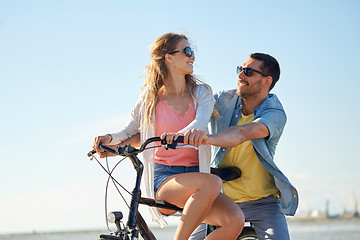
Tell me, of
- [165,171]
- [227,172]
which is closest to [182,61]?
[165,171]

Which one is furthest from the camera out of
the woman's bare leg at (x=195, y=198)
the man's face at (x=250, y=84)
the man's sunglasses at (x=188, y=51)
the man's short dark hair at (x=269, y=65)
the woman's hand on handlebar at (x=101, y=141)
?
the man's short dark hair at (x=269, y=65)

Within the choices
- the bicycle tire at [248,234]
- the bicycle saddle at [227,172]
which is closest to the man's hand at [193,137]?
the bicycle saddle at [227,172]

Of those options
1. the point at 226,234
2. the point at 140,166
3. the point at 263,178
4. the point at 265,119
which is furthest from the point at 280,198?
the point at 140,166

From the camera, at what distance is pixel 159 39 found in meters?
4.96

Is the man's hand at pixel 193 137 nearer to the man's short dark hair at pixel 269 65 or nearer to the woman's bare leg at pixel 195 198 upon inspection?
the woman's bare leg at pixel 195 198

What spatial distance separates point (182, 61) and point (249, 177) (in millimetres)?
1206

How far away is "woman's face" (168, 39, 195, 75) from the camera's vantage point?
4789 mm

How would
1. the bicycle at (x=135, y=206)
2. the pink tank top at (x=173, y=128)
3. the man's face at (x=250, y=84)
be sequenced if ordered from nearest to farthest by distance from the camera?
the bicycle at (x=135, y=206), the pink tank top at (x=173, y=128), the man's face at (x=250, y=84)

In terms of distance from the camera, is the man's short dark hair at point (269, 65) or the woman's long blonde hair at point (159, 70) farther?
the man's short dark hair at point (269, 65)

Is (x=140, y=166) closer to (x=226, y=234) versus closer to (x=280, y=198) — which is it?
(x=226, y=234)

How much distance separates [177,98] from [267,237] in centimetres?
143

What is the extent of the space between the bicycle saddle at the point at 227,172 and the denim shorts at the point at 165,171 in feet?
1.80

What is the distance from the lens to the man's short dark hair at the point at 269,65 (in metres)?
5.35

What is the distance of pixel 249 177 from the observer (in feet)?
16.8
